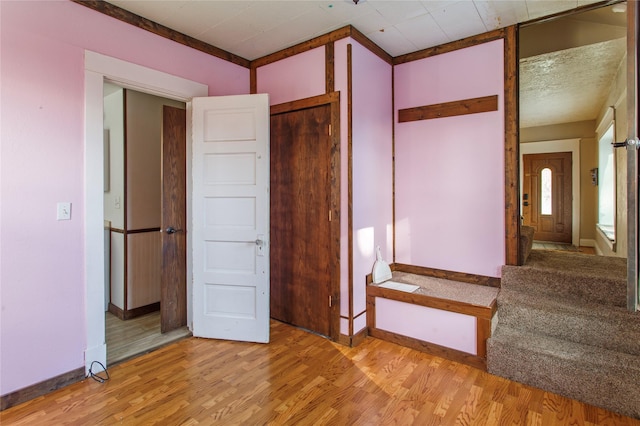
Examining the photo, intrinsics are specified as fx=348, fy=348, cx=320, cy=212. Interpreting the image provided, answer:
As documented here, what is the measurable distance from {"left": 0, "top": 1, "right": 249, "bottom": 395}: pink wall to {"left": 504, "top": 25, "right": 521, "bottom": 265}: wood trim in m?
3.03

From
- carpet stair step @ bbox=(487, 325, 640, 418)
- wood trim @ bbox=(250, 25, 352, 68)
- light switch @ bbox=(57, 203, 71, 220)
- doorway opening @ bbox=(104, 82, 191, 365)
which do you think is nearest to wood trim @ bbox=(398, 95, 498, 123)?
wood trim @ bbox=(250, 25, 352, 68)

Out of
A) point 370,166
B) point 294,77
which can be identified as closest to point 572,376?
point 370,166

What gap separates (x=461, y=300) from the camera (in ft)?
8.73

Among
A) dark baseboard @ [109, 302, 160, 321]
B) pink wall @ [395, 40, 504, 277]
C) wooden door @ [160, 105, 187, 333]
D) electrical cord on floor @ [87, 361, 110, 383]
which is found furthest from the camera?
dark baseboard @ [109, 302, 160, 321]

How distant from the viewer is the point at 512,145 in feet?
9.38

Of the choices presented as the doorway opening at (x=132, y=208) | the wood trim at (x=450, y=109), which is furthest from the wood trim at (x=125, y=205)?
the wood trim at (x=450, y=109)

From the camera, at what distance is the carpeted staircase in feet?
6.74

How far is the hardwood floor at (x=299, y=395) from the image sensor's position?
6.40 feet

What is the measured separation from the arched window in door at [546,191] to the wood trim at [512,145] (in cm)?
91

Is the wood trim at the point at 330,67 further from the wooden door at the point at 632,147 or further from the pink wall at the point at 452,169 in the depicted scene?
the wooden door at the point at 632,147

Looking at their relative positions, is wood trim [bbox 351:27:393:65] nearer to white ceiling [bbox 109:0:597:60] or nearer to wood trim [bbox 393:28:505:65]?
white ceiling [bbox 109:0:597:60]

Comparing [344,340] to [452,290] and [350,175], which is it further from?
[350,175]

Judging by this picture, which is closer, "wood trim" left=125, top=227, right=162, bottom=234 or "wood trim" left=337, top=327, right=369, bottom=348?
"wood trim" left=337, top=327, right=369, bottom=348

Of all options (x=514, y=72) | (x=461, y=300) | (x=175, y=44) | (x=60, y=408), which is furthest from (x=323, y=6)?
(x=60, y=408)
